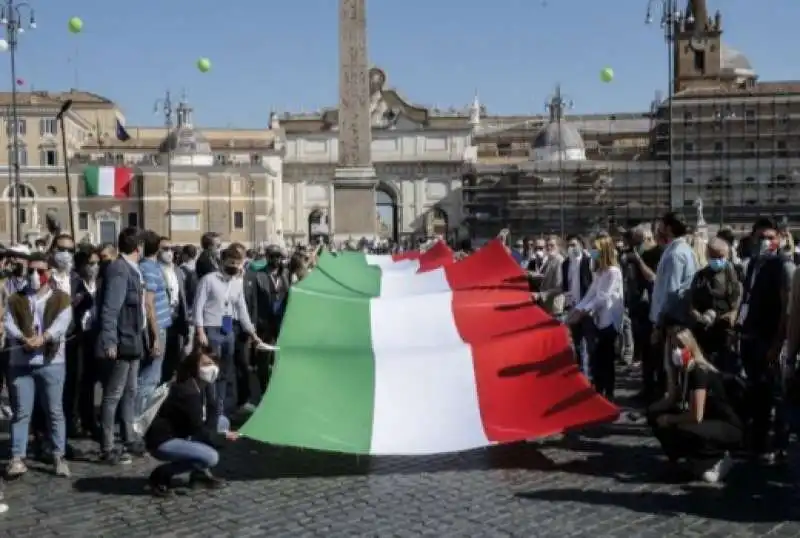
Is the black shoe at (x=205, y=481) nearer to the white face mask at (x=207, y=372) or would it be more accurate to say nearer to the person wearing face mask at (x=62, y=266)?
the white face mask at (x=207, y=372)

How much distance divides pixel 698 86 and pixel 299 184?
3076cm

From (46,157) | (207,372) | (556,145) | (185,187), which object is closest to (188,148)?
(185,187)

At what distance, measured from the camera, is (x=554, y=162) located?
71938mm

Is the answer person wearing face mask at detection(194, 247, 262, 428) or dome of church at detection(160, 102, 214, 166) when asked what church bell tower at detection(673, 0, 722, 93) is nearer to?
dome of church at detection(160, 102, 214, 166)

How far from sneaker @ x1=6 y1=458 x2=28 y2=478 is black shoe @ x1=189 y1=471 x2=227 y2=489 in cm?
131

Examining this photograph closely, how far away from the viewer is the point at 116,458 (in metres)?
8.35

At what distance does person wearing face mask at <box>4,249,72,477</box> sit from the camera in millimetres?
7812

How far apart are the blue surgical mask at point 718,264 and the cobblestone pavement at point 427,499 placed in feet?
4.86

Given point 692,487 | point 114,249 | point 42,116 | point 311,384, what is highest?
point 42,116

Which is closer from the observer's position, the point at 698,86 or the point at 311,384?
the point at 311,384

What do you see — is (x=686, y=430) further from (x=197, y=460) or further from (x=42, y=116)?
(x=42, y=116)

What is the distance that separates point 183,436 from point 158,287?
2.07m

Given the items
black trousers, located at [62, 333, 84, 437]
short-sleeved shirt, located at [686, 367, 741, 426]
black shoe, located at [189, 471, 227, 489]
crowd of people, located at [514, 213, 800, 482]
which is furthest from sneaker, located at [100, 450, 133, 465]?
short-sleeved shirt, located at [686, 367, 741, 426]

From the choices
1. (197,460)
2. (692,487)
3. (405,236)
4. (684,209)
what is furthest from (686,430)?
(405,236)
